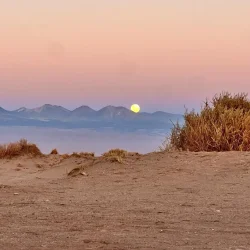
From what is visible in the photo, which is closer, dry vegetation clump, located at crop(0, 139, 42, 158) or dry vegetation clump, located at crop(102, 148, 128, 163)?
dry vegetation clump, located at crop(102, 148, 128, 163)

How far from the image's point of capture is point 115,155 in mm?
12867

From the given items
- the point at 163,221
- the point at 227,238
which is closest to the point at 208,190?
the point at 163,221

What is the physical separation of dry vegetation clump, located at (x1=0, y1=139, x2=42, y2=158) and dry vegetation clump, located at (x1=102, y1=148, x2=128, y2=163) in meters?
3.30

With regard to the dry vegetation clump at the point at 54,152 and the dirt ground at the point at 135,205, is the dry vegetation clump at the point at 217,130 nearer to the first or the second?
the dirt ground at the point at 135,205

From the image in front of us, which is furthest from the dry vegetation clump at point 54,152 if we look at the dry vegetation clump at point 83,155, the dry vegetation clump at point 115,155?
the dry vegetation clump at point 115,155

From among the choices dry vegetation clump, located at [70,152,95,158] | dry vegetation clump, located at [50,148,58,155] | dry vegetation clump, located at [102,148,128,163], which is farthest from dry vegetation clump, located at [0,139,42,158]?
dry vegetation clump, located at [102,148,128,163]

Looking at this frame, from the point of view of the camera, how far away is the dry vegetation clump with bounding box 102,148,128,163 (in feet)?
41.2

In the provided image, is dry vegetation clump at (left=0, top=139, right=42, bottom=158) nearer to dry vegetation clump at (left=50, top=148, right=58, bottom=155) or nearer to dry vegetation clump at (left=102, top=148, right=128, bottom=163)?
dry vegetation clump at (left=50, top=148, right=58, bottom=155)

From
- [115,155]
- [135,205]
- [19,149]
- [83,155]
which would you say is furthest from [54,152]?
[135,205]

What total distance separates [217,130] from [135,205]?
6149mm

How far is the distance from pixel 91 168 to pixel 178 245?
6606 millimetres

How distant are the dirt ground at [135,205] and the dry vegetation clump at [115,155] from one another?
0.24 m

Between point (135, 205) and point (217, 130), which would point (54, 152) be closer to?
point (217, 130)

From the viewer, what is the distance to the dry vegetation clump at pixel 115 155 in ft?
41.2
